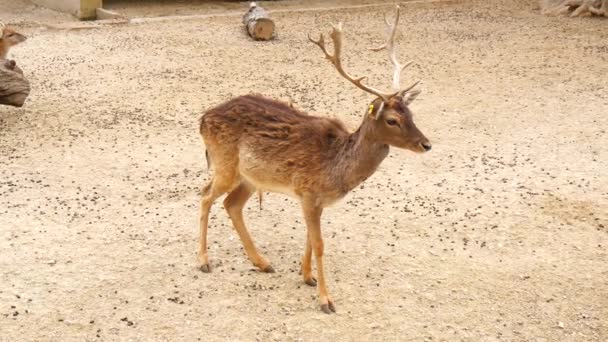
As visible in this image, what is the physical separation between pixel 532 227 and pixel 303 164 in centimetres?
200

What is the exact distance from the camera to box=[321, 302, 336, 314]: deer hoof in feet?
14.6

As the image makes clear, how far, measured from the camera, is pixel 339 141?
451 centimetres

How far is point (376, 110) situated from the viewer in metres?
4.26

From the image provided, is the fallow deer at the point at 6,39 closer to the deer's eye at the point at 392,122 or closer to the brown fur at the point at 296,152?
the brown fur at the point at 296,152

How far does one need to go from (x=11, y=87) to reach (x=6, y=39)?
79.9 inches

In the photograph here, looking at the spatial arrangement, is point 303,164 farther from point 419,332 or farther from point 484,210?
point 484,210

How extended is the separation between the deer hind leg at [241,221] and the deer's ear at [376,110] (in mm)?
1030

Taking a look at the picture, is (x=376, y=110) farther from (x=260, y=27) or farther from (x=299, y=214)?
(x=260, y=27)

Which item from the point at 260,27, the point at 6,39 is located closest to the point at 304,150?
the point at 6,39

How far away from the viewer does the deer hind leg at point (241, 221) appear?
4.93 meters

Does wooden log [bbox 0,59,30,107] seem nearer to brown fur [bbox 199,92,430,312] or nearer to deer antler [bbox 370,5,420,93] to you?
Answer: brown fur [bbox 199,92,430,312]

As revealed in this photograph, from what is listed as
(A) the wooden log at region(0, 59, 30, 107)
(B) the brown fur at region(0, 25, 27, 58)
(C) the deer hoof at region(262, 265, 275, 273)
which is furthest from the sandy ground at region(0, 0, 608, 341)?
(B) the brown fur at region(0, 25, 27, 58)

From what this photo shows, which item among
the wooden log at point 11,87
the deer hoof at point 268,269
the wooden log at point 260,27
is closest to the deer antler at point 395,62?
the deer hoof at point 268,269

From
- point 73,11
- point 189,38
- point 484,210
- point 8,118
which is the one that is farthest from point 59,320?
point 73,11
